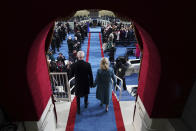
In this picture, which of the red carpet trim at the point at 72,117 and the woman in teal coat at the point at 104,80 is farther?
the red carpet trim at the point at 72,117

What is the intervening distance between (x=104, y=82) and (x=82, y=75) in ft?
2.26

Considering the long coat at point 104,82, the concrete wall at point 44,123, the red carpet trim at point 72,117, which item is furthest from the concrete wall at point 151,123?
the concrete wall at point 44,123

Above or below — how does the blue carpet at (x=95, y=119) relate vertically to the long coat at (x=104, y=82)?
below

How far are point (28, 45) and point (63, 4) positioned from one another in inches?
34.8

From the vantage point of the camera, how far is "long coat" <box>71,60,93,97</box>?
3711 millimetres

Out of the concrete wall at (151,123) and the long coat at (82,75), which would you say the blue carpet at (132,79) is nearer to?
the long coat at (82,75)

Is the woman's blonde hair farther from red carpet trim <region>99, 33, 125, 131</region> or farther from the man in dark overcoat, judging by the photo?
red carpet trim <region>99, 33, 125, 131</region>

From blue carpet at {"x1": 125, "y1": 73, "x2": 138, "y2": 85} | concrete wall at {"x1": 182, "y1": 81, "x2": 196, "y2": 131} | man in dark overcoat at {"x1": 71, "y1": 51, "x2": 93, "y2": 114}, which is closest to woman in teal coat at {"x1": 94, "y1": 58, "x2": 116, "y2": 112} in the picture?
man in dark overcoat at {"x1": 71, "y1": 51, "x2": 93, "y2": 114}

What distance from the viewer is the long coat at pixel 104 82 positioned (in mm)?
3889

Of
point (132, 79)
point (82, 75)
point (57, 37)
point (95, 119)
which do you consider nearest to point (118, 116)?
point (95, 119)

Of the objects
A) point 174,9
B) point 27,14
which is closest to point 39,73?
point 27,14

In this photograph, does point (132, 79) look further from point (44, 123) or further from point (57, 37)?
point (57, 37)

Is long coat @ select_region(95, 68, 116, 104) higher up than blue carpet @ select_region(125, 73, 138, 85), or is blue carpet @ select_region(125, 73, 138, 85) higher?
long coat @ select_region(95, 68, 116, 104)

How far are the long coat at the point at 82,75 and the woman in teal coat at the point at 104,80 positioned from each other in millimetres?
252
